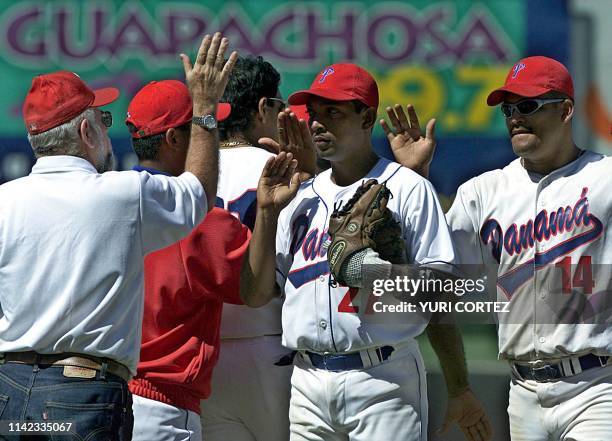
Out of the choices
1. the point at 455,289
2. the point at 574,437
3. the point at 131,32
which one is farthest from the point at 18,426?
the point at 131,32

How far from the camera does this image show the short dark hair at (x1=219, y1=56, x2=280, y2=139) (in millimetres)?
4145

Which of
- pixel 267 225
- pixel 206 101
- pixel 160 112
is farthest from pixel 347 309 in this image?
pixel 160 112

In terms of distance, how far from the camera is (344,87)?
3.60 m

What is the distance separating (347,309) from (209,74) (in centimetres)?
86

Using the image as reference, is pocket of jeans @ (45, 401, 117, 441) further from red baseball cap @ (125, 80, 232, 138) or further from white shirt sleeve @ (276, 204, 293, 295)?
red baseball cap @ (125, 80, 232, 138)

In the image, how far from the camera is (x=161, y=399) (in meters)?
3.50

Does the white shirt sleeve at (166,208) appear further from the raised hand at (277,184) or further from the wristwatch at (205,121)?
the raised hand at (277,184)

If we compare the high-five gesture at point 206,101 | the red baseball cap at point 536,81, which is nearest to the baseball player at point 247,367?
the high-five gesture at point 206,101

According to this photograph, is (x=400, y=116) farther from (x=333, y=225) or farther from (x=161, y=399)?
(x=161, y=399)

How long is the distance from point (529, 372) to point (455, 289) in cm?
37

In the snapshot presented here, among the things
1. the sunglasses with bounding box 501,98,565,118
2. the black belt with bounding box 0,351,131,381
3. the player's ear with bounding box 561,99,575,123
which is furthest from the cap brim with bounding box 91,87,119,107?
the player's ear with bounding box 561,99,575,123

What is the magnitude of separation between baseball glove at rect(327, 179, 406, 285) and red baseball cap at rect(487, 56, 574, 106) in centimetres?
64

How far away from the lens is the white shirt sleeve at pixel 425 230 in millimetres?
3367

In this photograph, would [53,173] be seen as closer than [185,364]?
Yes
